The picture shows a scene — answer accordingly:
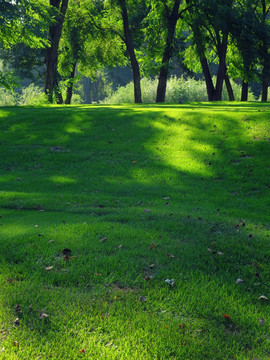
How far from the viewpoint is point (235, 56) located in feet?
103

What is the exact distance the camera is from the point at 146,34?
31.5 metres

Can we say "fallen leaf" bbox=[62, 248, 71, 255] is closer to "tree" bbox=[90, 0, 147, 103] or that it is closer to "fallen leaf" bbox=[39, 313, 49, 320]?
"fallen leaf" bbox=[39, 313, 49, 320]

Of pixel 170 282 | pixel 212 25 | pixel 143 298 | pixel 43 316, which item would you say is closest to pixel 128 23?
pixel 212 25

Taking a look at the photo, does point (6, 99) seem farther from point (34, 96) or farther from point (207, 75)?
point (207, 75)

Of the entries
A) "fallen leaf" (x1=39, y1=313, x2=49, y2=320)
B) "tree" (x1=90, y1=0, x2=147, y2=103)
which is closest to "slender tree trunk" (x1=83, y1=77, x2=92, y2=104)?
"tree" (x1=90, y1=0, x2=147, y2=103)

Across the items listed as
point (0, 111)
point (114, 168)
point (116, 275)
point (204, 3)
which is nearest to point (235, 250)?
point (116, 275)

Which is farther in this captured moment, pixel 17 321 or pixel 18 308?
pixel 18 308

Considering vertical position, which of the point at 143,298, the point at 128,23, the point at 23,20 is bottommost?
the point at 143,298

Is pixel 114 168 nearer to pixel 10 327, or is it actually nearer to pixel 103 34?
pixel 10 327

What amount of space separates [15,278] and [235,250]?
341 cm

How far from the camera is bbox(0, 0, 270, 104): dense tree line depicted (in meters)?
24.6

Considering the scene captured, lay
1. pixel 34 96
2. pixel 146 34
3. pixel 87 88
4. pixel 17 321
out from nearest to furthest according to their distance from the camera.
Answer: pixel 17 321 < pixel 146 34 < pixel 34 96 < pixel 87 88

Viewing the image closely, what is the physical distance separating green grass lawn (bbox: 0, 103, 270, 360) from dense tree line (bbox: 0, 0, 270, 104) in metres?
13.7

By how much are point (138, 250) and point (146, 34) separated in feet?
93.4
